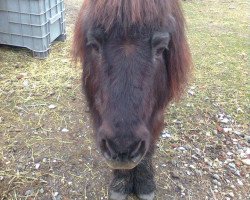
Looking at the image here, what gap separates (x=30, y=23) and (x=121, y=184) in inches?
110

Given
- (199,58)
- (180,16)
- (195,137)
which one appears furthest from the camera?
(199,58)

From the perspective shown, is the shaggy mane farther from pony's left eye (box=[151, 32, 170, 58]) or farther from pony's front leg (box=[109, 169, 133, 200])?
pony's front leg (box=[109, 169, 133, 200])

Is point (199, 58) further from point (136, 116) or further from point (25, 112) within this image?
point (136, 116)

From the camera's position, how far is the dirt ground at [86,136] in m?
2.79

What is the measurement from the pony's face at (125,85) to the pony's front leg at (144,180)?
35.1 inches

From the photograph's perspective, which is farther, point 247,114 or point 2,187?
point 247,114

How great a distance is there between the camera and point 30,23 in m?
4.44

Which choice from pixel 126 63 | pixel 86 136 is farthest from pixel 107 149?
pixel 86 136

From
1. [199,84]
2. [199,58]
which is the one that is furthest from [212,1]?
[199,84]

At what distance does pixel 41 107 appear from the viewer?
3.66 m

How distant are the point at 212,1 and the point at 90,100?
21.5ft

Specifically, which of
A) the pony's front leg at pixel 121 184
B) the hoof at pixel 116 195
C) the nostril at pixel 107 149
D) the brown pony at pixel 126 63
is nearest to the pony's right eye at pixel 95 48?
the brown pony at pixel 126 63

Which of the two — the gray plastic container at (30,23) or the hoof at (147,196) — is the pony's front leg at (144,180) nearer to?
the hoof at (147,196)

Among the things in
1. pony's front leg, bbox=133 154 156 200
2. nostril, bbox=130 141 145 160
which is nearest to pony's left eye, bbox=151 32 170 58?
nostril, bbox=130 141 145 160
